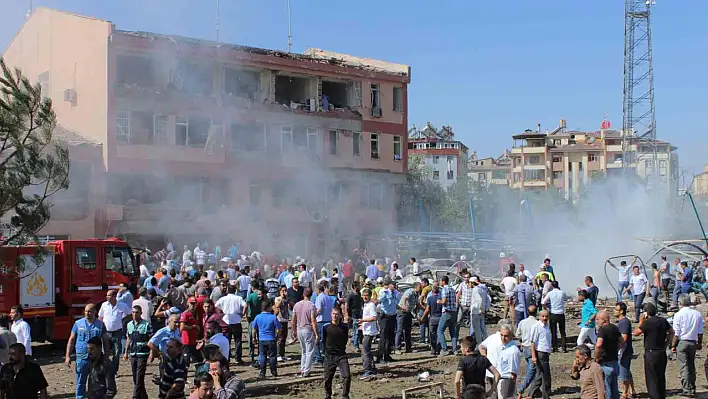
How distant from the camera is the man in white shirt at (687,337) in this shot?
13.0 m

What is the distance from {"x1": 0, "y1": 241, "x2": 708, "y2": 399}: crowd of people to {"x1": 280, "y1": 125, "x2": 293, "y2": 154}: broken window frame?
19419mm

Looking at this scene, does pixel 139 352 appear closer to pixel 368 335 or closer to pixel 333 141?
pixel 368 335

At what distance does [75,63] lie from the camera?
35969mm

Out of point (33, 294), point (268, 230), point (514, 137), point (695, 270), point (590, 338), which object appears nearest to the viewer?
point (590, 338)

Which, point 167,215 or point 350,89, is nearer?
point 167,215

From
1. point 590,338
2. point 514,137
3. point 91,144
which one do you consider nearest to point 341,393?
point 590,338

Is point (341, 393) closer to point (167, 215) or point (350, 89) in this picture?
point (167, 215)

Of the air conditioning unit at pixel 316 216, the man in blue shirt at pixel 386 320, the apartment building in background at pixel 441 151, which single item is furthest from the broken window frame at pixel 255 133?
the apartment building in background at pixel 441 151

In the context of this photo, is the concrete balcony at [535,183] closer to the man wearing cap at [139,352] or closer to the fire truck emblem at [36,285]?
the fire truck emblem at [36,285]

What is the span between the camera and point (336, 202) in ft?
142

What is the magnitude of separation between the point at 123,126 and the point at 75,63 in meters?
4.01

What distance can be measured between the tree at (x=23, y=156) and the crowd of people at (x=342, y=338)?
Answer: 1.82 meters

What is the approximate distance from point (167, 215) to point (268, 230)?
6.08 meters

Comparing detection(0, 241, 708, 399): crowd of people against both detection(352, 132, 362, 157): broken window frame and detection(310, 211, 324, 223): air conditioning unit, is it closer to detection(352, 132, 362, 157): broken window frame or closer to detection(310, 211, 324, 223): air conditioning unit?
detection(310, 211, 324, 223): air conditioning unit
